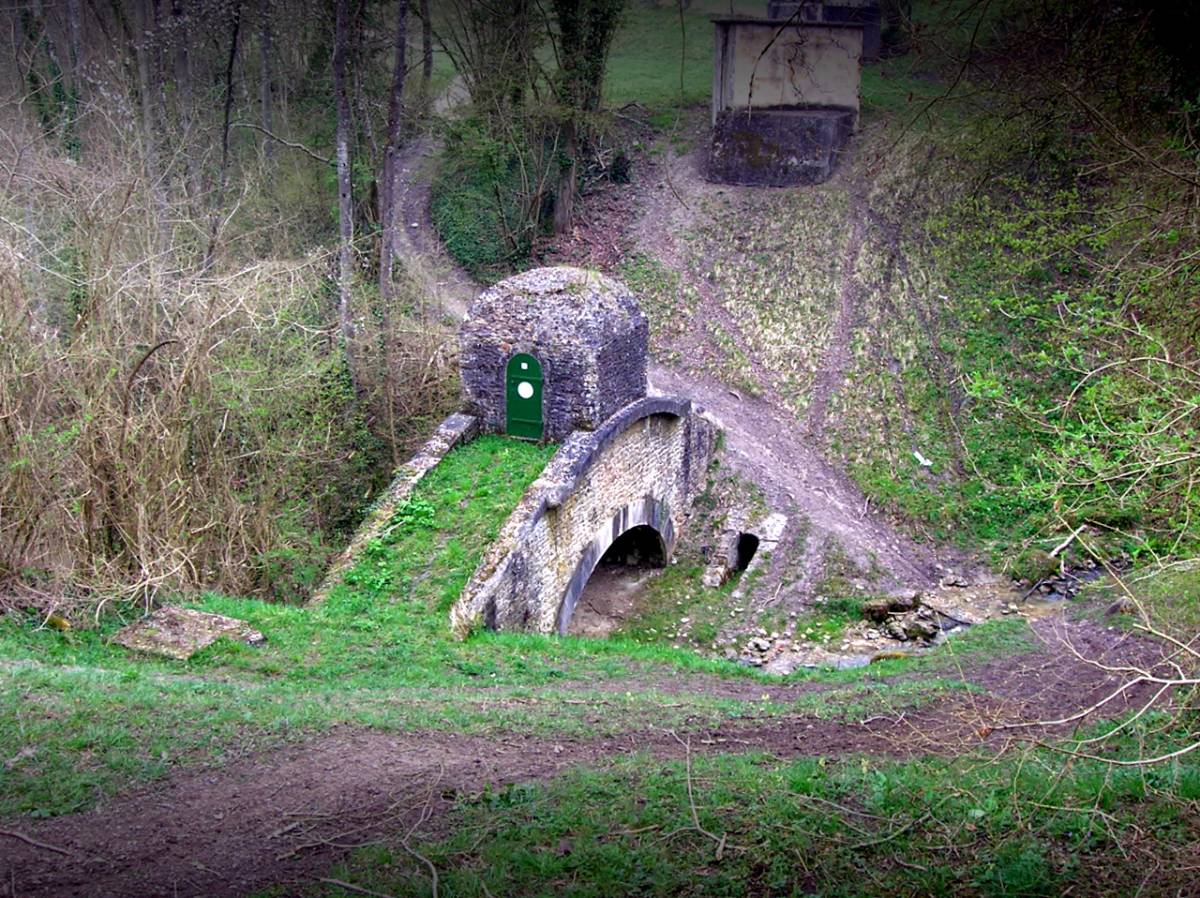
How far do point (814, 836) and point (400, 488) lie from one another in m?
9.22

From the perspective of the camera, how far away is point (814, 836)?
21.3ft

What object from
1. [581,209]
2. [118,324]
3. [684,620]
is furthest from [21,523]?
[581,209]

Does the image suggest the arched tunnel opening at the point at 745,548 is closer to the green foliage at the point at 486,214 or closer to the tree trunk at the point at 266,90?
the green foliage at the point at 486,214

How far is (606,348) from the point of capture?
1583 centimetres

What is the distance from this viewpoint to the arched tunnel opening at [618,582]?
1761 cm

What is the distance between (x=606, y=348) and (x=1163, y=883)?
11.1 meters

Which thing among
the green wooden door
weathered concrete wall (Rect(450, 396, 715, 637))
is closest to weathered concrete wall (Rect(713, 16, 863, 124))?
weathered concrete wall (Rect(450, 396, 715, 637))

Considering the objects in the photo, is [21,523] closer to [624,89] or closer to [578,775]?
[578,775]

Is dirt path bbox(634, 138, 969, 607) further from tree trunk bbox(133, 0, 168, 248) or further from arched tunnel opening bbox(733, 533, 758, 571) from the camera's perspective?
tree trunk bbox(133, 0, 168, 248)

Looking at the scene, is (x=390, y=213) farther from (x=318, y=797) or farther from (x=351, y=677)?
(x=318, y=797)

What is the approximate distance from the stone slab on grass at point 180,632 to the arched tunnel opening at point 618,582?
21.8 feet

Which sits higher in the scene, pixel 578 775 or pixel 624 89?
pixel 624 89

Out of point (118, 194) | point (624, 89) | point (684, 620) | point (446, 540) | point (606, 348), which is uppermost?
point (624, 89)

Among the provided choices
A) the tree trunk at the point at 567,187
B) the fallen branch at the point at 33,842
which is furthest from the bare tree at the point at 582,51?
the fallen branch at the point at 33,842
